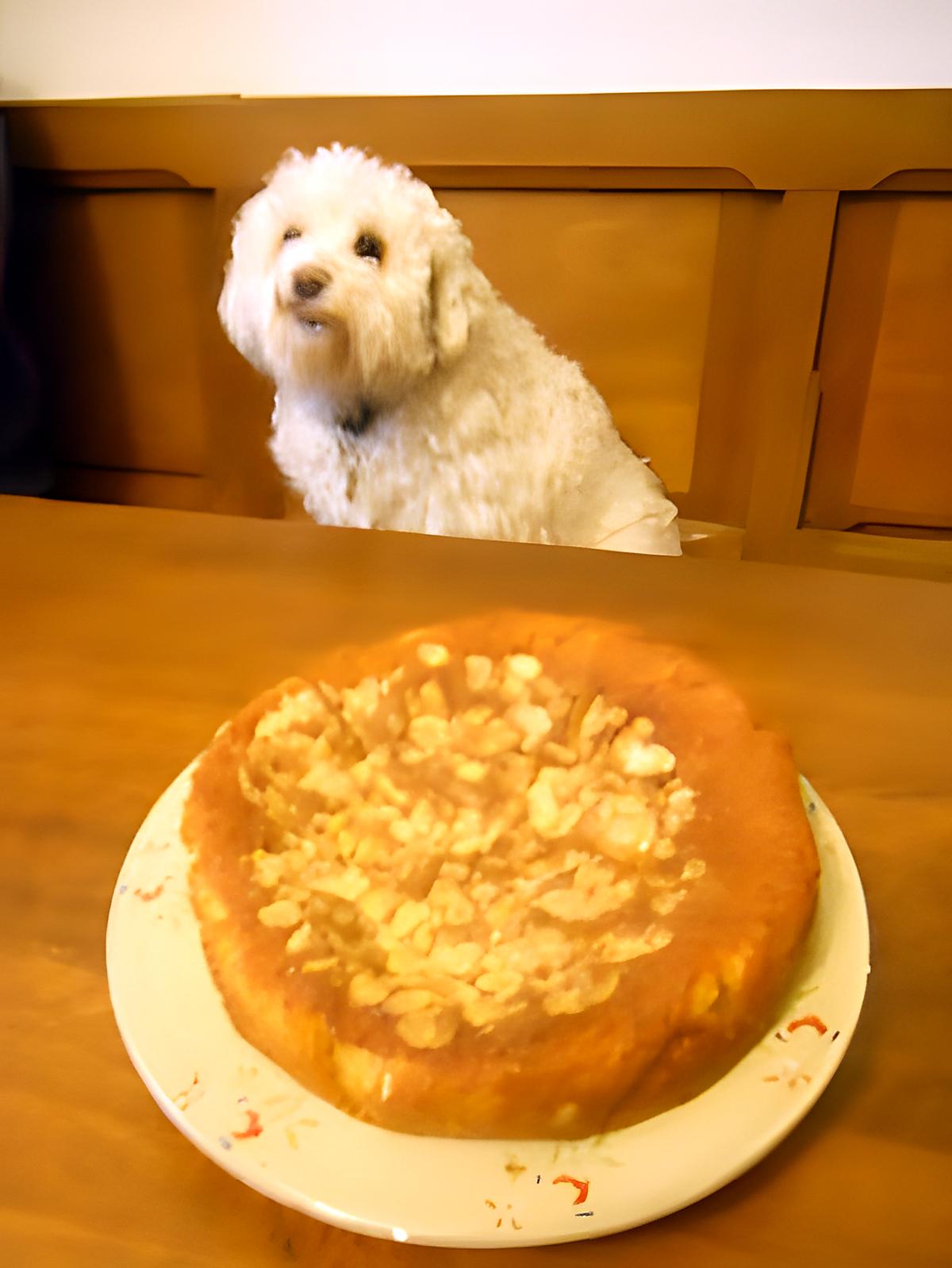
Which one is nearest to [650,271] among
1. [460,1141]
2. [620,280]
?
[620,280]

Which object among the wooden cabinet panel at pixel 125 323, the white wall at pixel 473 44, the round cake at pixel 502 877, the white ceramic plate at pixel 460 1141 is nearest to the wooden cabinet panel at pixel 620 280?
the white wall at pixel 473 44

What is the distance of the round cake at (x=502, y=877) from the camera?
12.6 inches

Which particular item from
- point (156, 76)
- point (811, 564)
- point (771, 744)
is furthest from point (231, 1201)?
point (156, 76)

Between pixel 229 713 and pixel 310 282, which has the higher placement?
pixel 310 282

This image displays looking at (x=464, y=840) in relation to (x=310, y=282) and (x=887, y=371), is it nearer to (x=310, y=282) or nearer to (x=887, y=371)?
(x=310, y=282)

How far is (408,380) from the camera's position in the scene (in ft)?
3.30

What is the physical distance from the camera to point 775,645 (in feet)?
2.22

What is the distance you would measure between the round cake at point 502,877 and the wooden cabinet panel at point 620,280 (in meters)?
0.65

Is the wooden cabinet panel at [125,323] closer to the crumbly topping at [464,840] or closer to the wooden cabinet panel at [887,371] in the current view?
the wooden cabinet panel at [887,371]

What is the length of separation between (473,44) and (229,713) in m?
0.81

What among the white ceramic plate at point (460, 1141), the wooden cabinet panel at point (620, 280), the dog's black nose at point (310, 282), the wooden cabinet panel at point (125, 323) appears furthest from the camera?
the wooden cabinet panel at point (125, 323)

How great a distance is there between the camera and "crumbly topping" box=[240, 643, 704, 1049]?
0.35m

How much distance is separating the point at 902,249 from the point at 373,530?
70 centimetres

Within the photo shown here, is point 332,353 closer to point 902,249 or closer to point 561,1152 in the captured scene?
point 902,249
